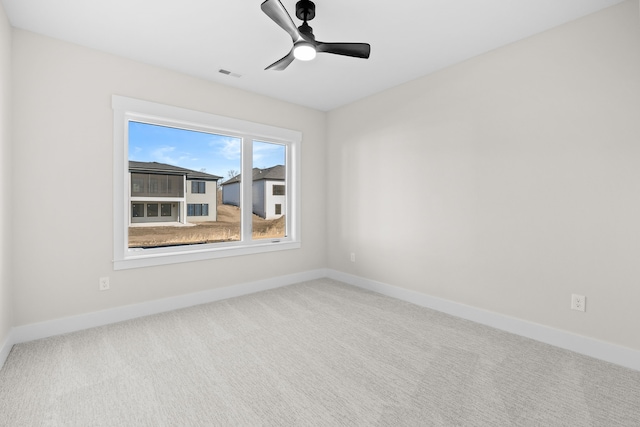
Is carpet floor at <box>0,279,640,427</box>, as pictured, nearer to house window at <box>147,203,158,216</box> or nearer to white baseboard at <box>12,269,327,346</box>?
white baseboard at <box>12,269,327,346</box>

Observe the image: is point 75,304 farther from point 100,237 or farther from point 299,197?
point 299,197

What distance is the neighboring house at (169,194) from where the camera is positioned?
309 centimetres

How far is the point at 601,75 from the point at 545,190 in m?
0.90

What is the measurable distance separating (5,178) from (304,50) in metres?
2.41

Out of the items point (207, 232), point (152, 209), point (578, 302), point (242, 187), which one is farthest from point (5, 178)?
point (578, 302)

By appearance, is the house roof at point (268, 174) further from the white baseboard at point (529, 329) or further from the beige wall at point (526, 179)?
the white baseboard at point (529, 329)

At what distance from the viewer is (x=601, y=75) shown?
2.18 metres

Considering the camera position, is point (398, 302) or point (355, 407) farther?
point (398, 302)

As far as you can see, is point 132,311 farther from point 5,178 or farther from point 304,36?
point 304,36

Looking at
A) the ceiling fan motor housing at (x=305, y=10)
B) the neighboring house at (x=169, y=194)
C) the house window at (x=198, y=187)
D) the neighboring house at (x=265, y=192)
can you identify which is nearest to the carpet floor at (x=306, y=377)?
the neighboring house at (x=169, y=194)

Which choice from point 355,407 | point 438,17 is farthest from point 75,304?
point 438,17

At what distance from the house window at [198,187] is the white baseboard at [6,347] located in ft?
6.35

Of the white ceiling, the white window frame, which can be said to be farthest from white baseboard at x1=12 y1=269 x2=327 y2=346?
the white ceiling

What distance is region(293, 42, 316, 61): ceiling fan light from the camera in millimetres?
2087
